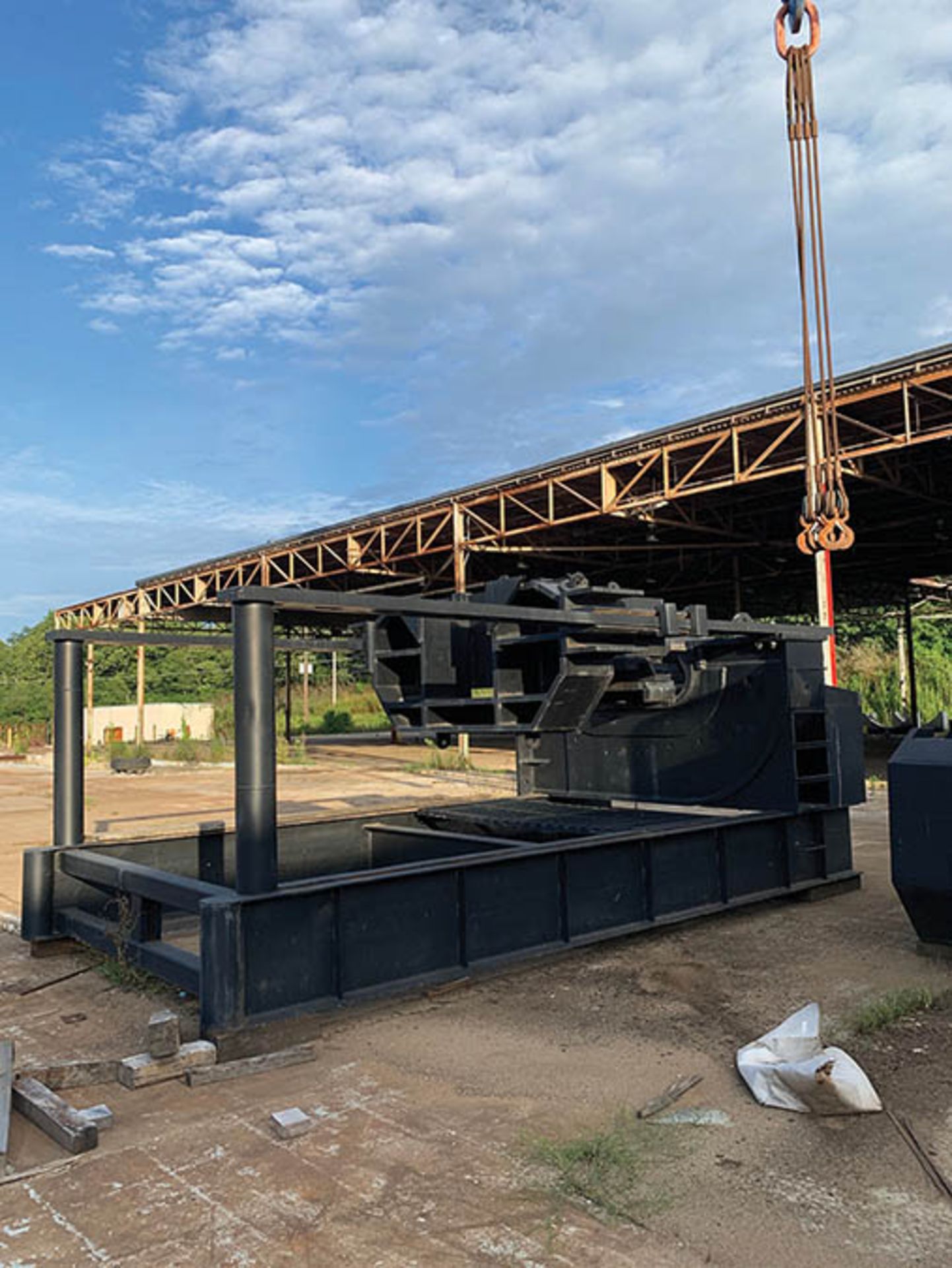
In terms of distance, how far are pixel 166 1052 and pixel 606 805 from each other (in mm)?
5426

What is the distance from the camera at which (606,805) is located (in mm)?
9086

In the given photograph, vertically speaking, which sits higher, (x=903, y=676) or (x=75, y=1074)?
(x=903, y=676)

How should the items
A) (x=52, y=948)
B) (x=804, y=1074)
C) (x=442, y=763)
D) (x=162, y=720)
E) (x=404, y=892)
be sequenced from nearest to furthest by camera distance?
1. (x=804, y=1074)
2. (x=404, y=892)
3. (x=52, y=948)
4. (x=442, y=763)
5. (x=162, y=720)

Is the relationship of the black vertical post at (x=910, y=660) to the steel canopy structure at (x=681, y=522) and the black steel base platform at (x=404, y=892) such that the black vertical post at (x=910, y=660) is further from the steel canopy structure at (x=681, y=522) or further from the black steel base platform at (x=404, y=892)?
the black steel base platform at (x=404, y=892)

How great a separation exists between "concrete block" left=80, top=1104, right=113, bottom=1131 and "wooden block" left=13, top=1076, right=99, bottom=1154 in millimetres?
36

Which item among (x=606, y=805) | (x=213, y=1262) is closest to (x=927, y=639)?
(x=606, y=805)

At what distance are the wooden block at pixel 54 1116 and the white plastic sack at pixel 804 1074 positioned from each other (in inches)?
104

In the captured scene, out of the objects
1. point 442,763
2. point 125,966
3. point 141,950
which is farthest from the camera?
point 442,763

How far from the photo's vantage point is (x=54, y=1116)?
372 cm

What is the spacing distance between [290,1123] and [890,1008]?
311cm

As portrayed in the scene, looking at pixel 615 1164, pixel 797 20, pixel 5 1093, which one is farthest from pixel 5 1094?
pixel 797 20

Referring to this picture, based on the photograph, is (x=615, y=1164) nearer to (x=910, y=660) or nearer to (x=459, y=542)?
(x=459, y=542)

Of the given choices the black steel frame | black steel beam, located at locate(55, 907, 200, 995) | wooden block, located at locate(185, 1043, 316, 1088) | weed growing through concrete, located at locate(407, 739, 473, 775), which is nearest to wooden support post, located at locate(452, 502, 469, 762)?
weed growing through concrete, located at locate(407, 739, 473, 775)

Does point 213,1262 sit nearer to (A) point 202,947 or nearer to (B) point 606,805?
(A) point 202,947
